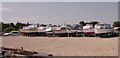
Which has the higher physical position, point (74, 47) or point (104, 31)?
point (74, 47)

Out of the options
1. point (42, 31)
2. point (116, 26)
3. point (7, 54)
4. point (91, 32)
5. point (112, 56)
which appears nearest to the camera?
point (7, 54)

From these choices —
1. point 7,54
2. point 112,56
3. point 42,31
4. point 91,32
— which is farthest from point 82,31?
point 7,54

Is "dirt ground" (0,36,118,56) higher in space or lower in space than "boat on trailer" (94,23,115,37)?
higher

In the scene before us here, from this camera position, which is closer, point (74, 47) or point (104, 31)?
point (74, 47)

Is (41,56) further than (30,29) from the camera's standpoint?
No

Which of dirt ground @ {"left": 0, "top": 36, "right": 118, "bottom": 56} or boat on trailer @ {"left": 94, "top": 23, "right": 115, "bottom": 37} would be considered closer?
dirt ground @ {"left": 0, "top": 36, "right": 118, "bottom": 56}

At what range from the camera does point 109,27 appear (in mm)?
38406

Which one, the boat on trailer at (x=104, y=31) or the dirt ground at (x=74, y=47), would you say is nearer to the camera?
the dirt ground at (x=74, y=47)

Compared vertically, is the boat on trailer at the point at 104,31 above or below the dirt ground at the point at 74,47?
below

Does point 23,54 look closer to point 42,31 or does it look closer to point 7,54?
point 7,54

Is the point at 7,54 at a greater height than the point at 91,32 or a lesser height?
Answer: greater

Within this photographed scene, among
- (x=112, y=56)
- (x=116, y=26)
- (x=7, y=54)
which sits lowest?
(x=116, y=26)

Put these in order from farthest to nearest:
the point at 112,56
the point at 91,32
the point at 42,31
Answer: the point at 42,31 < the point at 91,32 < the point at 112,56

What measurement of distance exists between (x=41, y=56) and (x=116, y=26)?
3929cm
